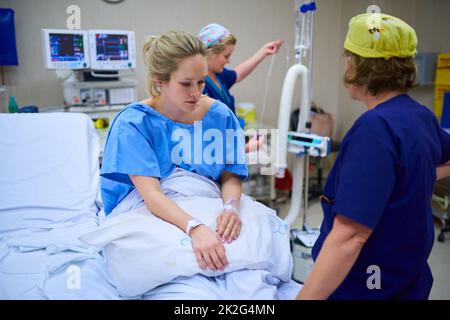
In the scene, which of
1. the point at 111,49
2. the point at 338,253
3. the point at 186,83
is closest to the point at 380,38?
the point at 338,253

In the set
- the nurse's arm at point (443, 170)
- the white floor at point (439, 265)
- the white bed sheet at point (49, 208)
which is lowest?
the white floor at point (439, 265)

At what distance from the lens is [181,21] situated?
11.0 feet

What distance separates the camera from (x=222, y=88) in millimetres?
2348

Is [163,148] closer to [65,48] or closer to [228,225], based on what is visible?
[228,225]

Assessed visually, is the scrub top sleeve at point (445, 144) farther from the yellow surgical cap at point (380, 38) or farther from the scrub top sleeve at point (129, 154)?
the scrub top sleeve at point (129, 154)

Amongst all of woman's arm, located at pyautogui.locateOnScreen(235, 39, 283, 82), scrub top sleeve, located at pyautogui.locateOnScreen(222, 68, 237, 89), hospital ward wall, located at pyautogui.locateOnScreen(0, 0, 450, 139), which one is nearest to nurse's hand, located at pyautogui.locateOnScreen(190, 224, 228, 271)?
scrub top sleeve, located at pyautogui.locateOnScreen(222, 68, 237, 89)

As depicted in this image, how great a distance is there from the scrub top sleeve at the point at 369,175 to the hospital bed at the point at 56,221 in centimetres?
34

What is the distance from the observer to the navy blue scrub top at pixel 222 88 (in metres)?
2.21

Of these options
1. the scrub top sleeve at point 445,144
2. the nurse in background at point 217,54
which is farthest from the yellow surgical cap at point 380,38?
the nurse in background at point 217,54

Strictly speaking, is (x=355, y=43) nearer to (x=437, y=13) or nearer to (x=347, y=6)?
(x=437, y=13)

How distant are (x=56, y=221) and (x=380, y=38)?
57.7 inches

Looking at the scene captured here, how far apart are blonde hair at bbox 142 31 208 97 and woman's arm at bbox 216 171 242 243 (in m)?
0.41

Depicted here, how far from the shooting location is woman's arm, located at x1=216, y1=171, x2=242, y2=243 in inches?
44.3
